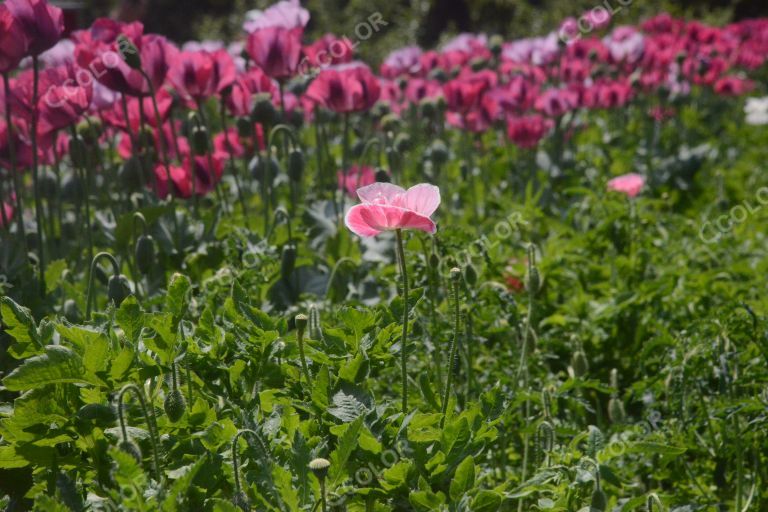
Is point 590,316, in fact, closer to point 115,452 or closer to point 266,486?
point 266,486

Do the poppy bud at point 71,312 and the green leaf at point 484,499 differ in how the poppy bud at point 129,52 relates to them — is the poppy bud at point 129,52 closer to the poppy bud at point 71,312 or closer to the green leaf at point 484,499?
the poppy bud at point 71,312

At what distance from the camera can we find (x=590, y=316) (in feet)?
7.80

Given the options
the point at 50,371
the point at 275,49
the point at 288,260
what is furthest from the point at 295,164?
the point at 50,371

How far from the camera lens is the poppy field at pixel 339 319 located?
1269 mm

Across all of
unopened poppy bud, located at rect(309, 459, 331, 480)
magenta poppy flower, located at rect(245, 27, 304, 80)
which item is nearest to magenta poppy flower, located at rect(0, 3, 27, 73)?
magenta poppy flower, located at rect(245, 27, 304, 80)

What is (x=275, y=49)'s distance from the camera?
252cm

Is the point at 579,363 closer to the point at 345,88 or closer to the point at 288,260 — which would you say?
the point at 288,260

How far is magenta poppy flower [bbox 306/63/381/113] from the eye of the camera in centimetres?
262

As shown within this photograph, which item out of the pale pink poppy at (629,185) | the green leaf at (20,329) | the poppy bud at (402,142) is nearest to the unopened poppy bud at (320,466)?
the green leaf at (20,329)

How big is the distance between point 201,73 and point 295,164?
0.35m

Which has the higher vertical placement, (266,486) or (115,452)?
(115,452)

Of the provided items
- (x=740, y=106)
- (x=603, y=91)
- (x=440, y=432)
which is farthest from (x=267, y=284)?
(x=740, y=106)

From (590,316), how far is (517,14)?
919cm

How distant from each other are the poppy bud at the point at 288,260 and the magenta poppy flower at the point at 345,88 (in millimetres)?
624
